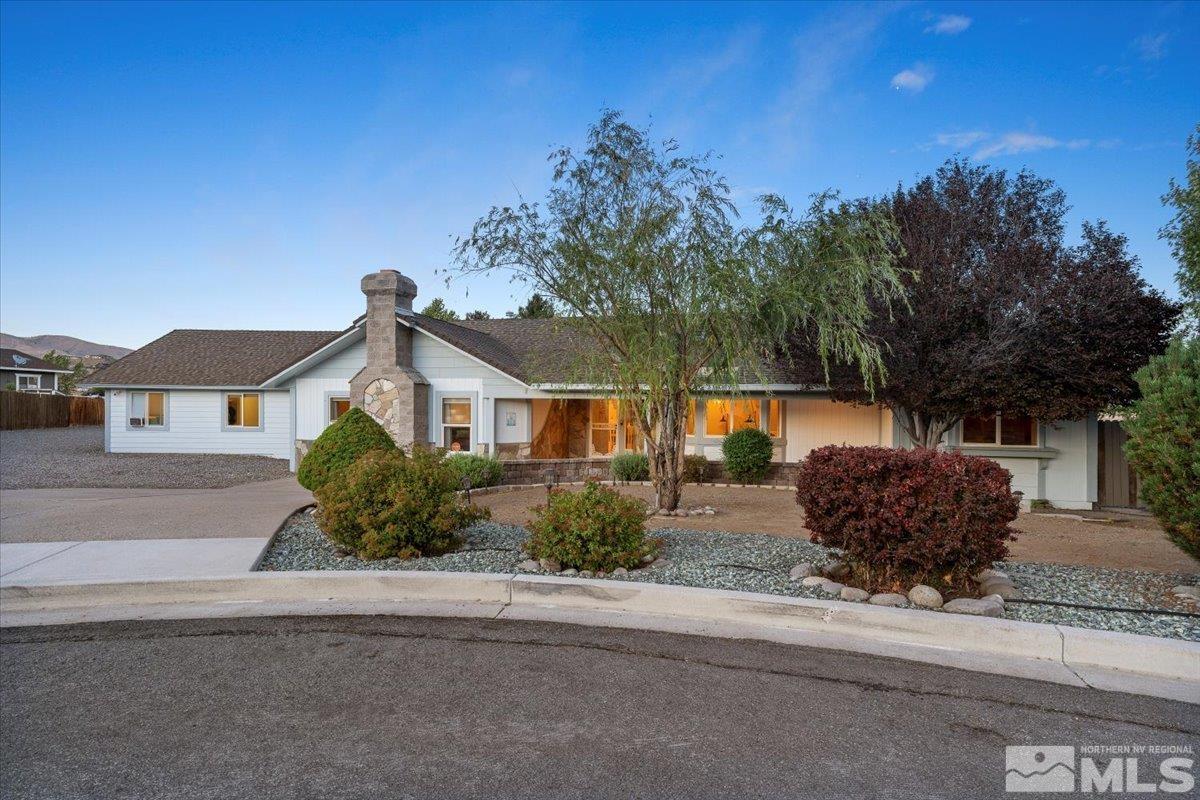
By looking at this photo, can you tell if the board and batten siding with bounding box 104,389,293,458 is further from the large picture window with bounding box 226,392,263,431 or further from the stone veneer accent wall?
the stone veneer accent wall

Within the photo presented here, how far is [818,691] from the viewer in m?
4.02

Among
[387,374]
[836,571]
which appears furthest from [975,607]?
[387,374]

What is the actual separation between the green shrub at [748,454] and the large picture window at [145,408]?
62.3 feet

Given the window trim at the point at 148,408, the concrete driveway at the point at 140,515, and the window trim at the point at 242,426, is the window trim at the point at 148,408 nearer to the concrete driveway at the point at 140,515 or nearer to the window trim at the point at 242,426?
the window trim at the point at 242,426

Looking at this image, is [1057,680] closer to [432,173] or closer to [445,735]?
[445,735]

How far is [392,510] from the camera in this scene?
7.02m

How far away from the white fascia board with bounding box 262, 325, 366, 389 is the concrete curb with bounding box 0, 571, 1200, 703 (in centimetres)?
1335

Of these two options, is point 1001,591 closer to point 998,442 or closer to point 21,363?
point 998,442

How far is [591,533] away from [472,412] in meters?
12.6

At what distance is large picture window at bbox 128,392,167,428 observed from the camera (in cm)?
2320

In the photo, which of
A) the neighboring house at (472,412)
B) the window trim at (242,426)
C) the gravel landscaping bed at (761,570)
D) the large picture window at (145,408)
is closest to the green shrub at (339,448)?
the gravel landscaping bed at (761,570)

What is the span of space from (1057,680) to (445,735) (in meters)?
3.67

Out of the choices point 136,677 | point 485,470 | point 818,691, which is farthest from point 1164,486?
point 485,470

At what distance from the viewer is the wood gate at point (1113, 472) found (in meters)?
15.1
